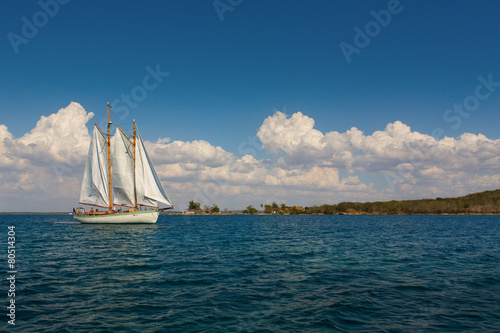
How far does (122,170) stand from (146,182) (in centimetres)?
724

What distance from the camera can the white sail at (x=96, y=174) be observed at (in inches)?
2948

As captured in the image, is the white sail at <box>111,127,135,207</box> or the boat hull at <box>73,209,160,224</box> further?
the boat hull at <box>73,209,160,224</box>

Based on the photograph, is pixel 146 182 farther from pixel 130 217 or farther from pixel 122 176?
pixel 130 217

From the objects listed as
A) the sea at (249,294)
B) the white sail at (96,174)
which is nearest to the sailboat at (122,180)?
the white sail at (96,174)

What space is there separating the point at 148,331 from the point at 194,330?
1724 mm

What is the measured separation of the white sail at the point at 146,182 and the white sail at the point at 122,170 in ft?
7.80

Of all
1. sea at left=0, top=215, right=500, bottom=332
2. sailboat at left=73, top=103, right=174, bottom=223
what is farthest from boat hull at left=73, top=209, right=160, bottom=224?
sea at left=0, top=215, right=500, bottom=332

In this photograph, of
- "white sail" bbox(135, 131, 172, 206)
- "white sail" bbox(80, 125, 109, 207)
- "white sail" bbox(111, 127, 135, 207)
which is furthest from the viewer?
"white sail" bbox(80, 125, 109, 207)

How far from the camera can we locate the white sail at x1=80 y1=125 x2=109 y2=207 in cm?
7488

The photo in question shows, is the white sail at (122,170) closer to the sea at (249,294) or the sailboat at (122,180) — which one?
the sailboat at (122,180)

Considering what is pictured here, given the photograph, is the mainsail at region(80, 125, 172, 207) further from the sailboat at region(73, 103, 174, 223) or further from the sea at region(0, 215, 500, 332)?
the sea at region(0, 215, 500, 332)

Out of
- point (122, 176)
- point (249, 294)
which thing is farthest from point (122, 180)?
point (249, 294)

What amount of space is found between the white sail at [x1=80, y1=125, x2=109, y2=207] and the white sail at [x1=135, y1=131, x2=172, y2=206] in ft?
30.2

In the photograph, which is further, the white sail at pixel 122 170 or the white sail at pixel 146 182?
the white sail at pixel 122 170
